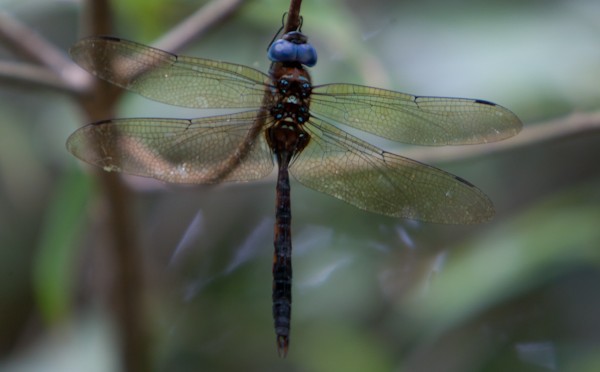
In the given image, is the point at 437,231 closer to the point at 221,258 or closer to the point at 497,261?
the point at 497,261

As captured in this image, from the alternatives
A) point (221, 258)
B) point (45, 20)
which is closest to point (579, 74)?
point (221, 258)

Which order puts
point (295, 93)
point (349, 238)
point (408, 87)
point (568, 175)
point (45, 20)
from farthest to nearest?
point (45, 20) < point (568, 175) < point (349, 238) < point (408, 87) < point (295, 93)

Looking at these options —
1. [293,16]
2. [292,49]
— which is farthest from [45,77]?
[293,16]

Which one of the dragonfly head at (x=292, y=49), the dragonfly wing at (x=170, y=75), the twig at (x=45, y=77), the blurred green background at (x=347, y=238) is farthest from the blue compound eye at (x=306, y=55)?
the twig at (x=45, y=77)

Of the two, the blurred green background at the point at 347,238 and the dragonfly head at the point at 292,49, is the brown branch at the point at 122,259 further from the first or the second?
the dragonfly head at the point at 292,49

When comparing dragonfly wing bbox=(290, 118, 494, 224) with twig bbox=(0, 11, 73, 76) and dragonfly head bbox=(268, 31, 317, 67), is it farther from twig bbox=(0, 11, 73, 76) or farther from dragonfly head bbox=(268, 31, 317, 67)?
twig bbox=(0, 11, 73, 76)

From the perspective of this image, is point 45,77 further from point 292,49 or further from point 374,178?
point 374,178
